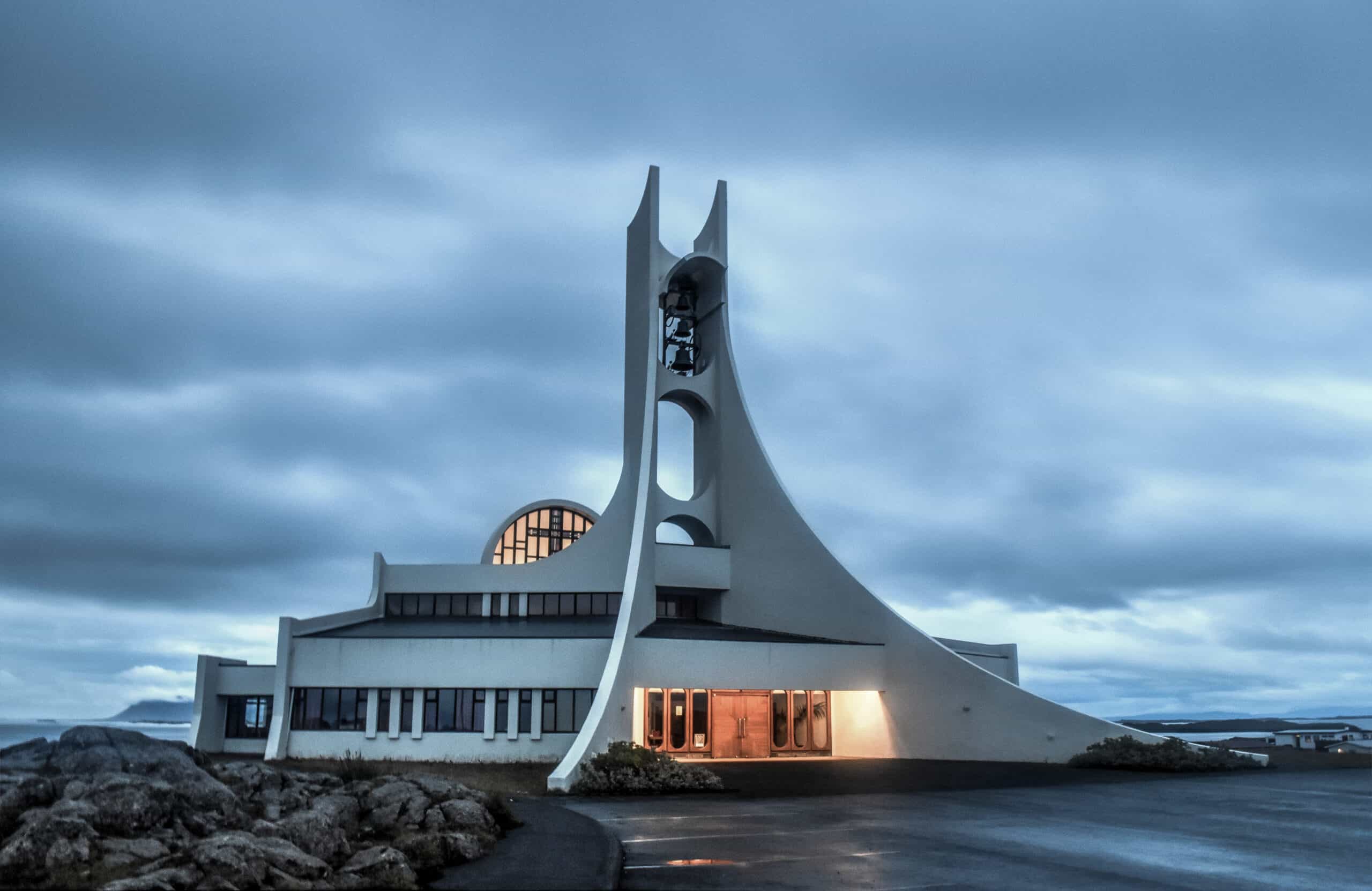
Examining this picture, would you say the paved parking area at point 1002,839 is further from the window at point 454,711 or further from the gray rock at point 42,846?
the window at point 454,711

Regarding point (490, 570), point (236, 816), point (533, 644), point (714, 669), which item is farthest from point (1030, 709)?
point (236, 816)

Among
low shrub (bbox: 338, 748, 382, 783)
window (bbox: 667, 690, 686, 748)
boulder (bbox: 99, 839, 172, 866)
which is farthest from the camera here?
window (bbox: 667, 690, 686, 748)

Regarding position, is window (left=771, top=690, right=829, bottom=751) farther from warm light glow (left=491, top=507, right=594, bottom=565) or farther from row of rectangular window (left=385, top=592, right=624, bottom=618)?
warm light glow (left=491, top=507, right=594, bottom=565)

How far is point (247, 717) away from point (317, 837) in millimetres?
24444

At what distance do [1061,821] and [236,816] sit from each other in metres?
10.1

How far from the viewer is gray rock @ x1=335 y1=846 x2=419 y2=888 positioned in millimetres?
7902

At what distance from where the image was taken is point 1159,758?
23.9 meters

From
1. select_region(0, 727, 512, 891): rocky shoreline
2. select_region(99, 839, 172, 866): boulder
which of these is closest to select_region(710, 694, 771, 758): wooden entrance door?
select_region(0, 727, 512, 891): rocky shoreline

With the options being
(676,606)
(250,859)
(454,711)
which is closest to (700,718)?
(454,711)

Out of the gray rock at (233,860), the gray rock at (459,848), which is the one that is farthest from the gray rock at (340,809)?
the gray rock at (233,860)

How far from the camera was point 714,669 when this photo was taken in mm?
27984

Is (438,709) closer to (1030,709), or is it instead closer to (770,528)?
(770,528)

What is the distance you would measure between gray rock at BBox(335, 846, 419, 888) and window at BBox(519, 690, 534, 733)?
19743 mm

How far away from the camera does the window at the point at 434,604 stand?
35.4 metres
